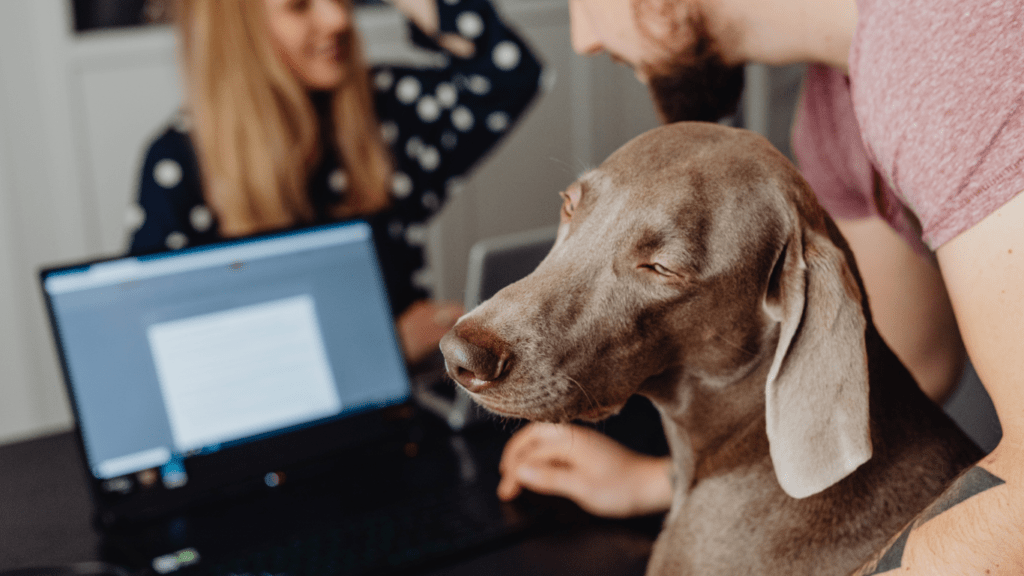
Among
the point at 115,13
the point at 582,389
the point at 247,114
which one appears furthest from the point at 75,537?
the point at 115,13

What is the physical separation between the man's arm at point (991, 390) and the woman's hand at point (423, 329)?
116cm

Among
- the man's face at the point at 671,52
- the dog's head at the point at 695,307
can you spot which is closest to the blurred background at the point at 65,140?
the man's face at the point at 671,52

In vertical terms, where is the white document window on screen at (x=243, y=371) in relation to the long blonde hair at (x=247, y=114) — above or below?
below

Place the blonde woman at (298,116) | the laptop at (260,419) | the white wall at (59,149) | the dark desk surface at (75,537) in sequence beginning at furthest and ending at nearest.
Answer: the white wall at (59,149) < the blonde woman at (298,116) < the laptop at (260,419) < the dark desk surface at (75,537)

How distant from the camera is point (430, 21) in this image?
71.1 inches

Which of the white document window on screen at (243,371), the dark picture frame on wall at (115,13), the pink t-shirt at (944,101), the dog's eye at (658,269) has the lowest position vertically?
the white document window on screen at (243,371)

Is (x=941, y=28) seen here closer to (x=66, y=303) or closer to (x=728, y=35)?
(x=728, y=35)

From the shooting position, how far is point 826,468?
593 mm

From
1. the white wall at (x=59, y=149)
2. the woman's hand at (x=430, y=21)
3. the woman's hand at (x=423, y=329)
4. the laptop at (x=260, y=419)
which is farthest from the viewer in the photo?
the white wall at (x=59, y=149)

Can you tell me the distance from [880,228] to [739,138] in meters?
0.28

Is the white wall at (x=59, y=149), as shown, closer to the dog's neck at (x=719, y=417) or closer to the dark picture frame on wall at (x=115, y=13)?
the dark picture frame on wall at (x=115, y=13)

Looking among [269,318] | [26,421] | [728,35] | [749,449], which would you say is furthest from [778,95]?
[26,421]

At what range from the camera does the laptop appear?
1069 millimetres

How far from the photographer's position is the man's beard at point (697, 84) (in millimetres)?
674
